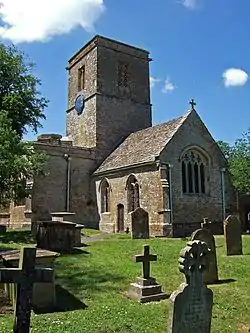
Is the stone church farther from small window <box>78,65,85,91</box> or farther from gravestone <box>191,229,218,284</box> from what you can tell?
gravestone <box>191,229,218,284</box>

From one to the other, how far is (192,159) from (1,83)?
1363 cm

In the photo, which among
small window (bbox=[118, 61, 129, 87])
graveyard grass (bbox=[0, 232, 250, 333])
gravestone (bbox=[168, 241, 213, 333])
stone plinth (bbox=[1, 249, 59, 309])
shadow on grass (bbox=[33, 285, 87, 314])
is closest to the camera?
gravestone (bbox=[168, 241, 213, 333])

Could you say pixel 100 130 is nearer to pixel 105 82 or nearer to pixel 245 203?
pixel 105 82

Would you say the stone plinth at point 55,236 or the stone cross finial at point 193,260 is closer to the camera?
the stone cross finial at point 193,260

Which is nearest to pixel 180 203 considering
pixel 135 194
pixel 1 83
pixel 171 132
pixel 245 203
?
pixel 135 194

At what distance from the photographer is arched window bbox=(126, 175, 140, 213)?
2433cm

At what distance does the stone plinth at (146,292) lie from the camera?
7.89 meters

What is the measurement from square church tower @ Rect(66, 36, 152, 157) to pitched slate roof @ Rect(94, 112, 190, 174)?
7.36 ft

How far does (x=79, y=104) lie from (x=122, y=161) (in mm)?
10526

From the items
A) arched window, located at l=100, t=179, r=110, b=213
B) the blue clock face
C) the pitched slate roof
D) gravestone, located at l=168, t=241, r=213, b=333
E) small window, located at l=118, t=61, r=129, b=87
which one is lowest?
gravestone, located at l=168, t=241, r=213, b=333

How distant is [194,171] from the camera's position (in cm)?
2502

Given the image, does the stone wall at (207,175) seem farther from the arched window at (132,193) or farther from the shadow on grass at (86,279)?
the shadow on grass at (86,279)

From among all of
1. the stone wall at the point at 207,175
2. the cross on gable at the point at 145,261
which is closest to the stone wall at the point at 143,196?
the stone wall at the point at 207,175

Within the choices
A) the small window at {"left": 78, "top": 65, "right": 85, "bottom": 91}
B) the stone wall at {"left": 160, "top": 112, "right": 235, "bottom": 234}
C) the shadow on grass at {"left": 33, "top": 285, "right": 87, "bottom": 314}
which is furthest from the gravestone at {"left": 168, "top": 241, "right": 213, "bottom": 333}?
the small window at {"left": 78, "top": 65, "right": 85, "bottom": 91}
